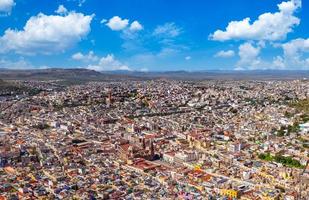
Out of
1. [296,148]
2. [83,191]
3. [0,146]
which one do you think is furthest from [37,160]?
[296,148]

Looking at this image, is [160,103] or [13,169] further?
[160,103]

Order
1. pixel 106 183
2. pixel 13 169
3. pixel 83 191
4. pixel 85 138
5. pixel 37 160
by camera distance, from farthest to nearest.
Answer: pixel 85 138 < pixel 37 160 < pixel 13 169 < pixel 106 183 < pixel 83 191

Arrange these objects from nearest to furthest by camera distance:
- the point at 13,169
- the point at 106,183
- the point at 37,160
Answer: the point at 106,183 → the point at 13,169 → the point at 37,160

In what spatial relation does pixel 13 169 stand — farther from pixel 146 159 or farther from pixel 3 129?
pixel 3 129

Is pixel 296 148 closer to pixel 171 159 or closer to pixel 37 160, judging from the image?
pixel 171 159

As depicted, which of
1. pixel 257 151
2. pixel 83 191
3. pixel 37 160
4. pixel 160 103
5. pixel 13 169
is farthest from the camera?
pixel 160 103

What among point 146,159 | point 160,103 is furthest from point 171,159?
point 160,103
